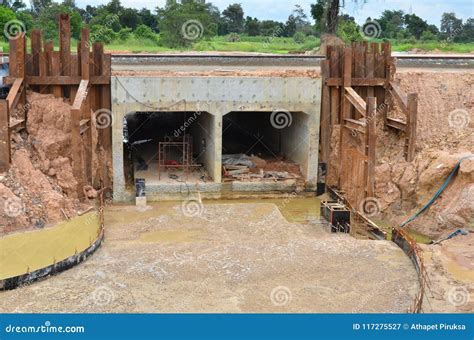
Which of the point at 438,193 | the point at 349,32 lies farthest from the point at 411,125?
the point at 349,32

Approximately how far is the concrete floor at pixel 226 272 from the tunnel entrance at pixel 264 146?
4298 millimetres

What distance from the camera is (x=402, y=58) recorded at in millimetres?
28719

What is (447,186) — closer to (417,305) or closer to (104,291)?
(417,305)

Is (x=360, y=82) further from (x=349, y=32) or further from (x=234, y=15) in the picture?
(x=234, y=15)

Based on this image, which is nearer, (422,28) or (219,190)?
(219,190)

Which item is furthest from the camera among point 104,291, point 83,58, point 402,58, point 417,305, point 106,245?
point 402,58

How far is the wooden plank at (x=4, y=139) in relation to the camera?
56.6 ft

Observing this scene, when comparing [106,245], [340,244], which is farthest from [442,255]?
[106,245]

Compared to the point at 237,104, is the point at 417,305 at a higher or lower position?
lower

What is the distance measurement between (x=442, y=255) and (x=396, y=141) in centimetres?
689

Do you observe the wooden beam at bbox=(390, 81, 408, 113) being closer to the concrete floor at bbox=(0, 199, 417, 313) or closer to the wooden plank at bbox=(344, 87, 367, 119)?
the wooden plank at bbox=(344, 87, 367, 119)

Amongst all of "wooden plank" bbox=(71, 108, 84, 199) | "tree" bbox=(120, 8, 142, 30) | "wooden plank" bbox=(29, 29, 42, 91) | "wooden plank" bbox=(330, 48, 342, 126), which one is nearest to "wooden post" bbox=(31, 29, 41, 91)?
"wooden plank" bbox=(29, 29, 42, 91)

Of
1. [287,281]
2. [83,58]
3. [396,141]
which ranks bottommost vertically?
[287,281]

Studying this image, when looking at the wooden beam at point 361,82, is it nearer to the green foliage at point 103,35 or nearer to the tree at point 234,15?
the green foliage at point 103,35
